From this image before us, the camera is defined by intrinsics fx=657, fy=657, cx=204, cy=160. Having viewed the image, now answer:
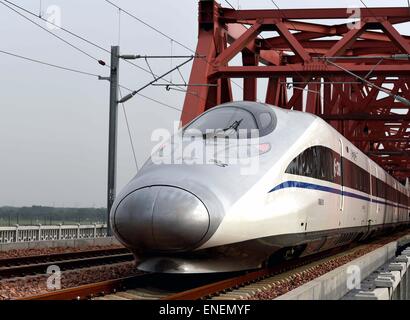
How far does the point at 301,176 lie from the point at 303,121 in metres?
1.31

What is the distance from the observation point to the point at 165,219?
8648mm

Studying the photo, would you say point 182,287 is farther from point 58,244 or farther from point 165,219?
point 58,244

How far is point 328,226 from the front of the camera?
42.7ft

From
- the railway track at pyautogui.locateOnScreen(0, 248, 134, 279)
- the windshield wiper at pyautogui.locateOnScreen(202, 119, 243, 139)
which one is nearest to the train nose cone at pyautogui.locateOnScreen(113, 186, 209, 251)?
the windshield wiper at pyautogui.locateOnScreen(202, 119, 243, 139)

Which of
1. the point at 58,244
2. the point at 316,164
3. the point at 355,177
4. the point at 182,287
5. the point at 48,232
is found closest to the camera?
the point at 182,287

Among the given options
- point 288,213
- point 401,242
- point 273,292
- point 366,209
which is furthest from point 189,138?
point 401,242

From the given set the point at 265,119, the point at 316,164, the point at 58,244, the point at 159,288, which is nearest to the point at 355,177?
the point at 316,164

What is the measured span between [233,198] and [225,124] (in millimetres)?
2312

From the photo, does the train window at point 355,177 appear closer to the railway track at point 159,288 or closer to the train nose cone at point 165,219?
the railway track at point 159,288

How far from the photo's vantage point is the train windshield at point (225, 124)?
35.3 ft

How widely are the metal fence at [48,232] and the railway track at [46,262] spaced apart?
310 centimetres

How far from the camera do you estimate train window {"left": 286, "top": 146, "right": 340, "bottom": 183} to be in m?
11.0

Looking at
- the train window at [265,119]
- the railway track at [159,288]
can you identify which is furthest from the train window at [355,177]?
the train window at [265,119]
